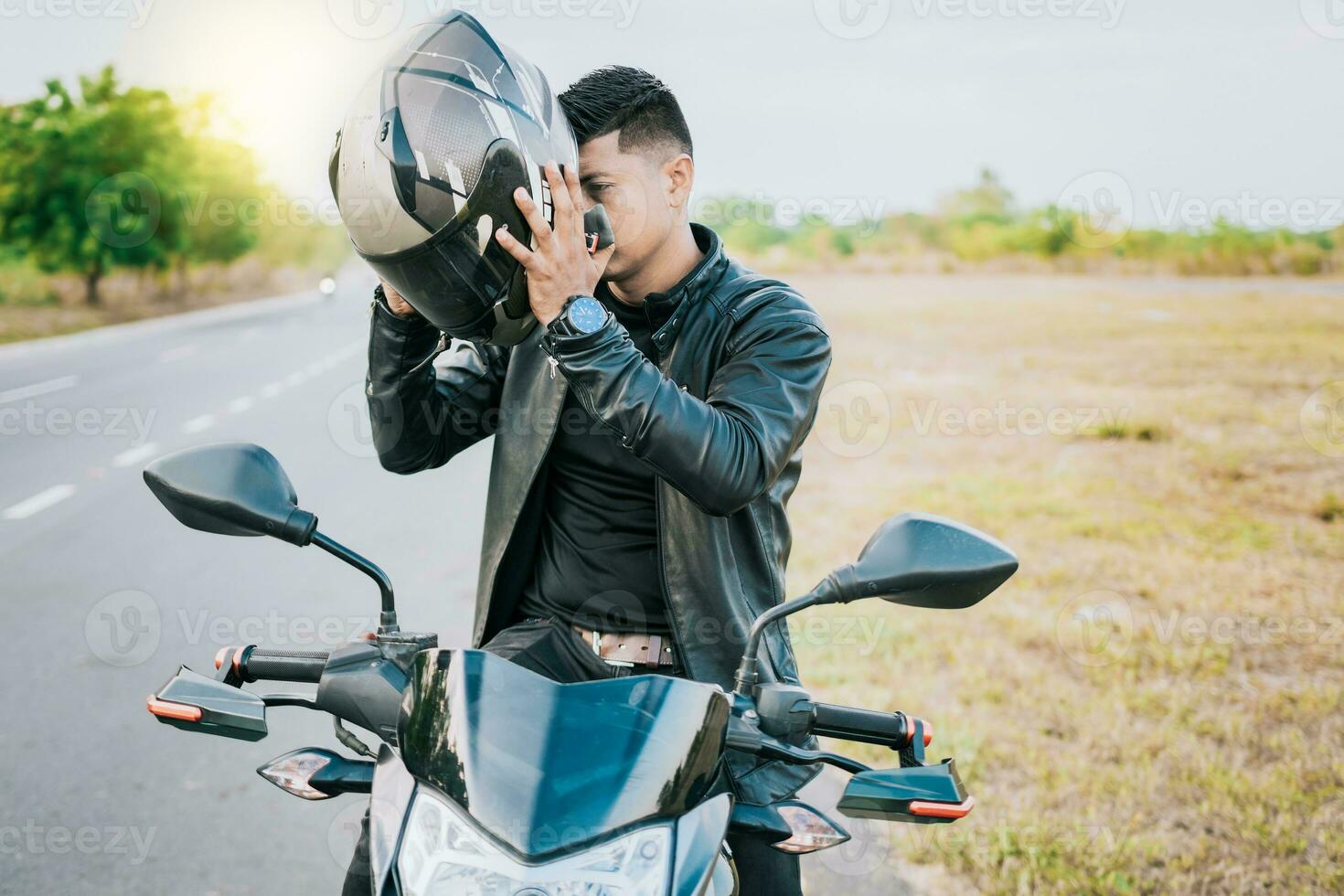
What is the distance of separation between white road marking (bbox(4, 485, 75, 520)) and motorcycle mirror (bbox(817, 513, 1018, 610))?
765 cm

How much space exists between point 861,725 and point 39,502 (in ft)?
26.4

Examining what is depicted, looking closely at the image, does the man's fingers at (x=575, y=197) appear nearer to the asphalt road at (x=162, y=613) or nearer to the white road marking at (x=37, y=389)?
the asphalt road at (x=162, y=613)

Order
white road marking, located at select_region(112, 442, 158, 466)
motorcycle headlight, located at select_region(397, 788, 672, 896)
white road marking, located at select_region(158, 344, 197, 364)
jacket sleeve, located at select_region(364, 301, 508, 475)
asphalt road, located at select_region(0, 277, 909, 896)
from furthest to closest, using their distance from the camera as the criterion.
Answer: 1. white road marking, located at select_region(158, 344, 197, 364)
2. white road marking, located at select_region(112, 442, 158, 466)
3. asphalt road, located at select_region(0, 277, 909, 896)
4. jacket sleeve, located at select_region(364, 301, 508, 475)
5. motorcycle headlight, located at select_region(397, 788, 672, 896)

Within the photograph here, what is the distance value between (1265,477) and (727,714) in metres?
8.82

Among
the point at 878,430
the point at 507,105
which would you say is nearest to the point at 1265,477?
the point at 878,430

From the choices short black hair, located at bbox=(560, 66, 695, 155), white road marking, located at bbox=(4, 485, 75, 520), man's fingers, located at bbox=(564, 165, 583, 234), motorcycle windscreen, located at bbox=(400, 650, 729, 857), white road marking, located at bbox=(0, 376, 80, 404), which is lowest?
white road marking, located at bbox=(0, 376, 80, 404)

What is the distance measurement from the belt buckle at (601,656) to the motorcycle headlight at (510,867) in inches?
38.8

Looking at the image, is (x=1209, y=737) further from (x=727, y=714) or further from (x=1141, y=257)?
Answer: (x=1141, y=257)

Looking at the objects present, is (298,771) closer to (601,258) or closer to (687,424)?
(687,424)

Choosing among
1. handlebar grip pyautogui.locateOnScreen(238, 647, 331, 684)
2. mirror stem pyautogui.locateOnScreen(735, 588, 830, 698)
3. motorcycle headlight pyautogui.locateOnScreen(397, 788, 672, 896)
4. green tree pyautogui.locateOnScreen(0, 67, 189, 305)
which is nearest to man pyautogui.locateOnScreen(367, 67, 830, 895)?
mirror stem pyautogui.locateOnScreen(735, 588, 830, 698)

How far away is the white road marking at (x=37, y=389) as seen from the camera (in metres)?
13.1

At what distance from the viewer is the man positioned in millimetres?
2131

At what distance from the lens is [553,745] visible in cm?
133

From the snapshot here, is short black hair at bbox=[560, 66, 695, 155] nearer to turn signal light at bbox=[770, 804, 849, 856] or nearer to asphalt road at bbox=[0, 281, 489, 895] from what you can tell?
turn signal light at bbox=[770, 804, 849, 856]
